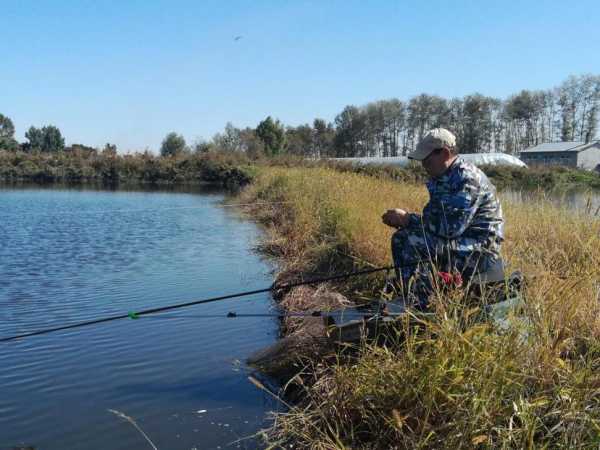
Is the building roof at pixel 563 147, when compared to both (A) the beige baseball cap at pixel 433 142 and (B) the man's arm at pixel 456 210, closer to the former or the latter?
(A) the beige baseball cap at pixel 433 142

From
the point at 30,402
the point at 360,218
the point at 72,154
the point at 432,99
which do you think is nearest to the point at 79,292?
the point at 30,402

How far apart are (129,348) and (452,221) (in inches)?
136

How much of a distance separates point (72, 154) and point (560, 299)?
53.7 meters

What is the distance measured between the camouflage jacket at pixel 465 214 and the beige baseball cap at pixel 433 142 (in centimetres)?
17

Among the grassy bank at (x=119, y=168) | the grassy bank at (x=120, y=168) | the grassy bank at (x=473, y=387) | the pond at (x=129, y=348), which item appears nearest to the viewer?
the grassy bank at (x=473, y=387)

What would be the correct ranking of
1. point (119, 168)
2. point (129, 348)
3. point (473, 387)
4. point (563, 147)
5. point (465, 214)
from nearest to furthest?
point (473, 387) < point (465, 214) < point (129, 348) < point (119, 168) < point (563, 147)

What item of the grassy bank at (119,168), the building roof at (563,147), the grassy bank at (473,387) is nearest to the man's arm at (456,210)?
the grassy bank at (473,387)

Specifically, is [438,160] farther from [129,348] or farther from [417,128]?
[417,128]

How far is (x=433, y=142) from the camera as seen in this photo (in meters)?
4.10

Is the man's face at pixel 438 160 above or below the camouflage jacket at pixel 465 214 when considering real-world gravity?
above

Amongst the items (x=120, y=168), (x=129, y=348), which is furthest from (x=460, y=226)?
(x=120, y=168)

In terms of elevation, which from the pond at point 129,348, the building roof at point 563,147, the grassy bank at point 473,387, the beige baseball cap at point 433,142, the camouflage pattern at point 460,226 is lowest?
the pond at point 129,348

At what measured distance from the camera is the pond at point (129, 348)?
3.86 m

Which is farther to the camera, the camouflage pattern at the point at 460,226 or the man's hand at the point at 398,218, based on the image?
the man's hand at the point at 398,218
